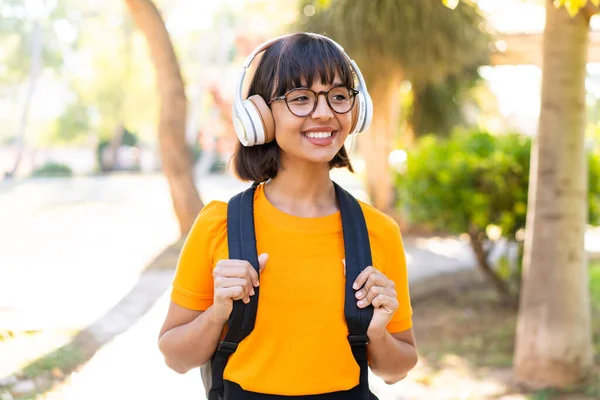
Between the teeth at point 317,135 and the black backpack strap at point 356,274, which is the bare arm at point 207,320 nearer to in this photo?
the black backpack strap at point 356,274

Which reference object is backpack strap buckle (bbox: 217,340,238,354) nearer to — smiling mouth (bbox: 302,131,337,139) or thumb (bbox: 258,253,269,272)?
thumb (bbox: 258,253,269,272)

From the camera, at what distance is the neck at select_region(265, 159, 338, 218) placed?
6.14 ft

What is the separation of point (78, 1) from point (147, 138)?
17913mm

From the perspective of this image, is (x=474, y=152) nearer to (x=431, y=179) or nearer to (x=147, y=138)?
(x=431, y=179)

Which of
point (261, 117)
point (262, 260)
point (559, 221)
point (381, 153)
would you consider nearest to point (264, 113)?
point (261, 117)

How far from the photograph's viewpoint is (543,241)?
16.8 feet

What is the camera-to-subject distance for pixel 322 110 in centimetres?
177

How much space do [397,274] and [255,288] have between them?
416mm

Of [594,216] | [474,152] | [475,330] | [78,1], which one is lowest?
[475,330]

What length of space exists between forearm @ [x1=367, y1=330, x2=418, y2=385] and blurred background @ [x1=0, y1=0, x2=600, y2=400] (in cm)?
62

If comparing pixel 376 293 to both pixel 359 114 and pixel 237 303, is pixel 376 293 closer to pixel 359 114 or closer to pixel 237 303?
pixel 237 303

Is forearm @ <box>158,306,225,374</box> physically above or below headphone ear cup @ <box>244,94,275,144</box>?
below

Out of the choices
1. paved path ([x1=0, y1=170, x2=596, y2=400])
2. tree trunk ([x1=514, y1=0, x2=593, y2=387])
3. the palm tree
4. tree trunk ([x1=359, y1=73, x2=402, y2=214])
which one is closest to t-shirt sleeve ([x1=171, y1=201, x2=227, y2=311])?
paved path ([x1=0, y1=170, x2=596, y2=400])

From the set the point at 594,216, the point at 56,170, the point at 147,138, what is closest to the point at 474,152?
the point at 594,216
